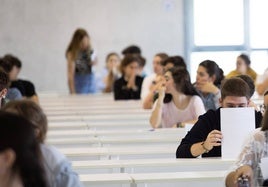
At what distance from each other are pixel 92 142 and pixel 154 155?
0.74 meters

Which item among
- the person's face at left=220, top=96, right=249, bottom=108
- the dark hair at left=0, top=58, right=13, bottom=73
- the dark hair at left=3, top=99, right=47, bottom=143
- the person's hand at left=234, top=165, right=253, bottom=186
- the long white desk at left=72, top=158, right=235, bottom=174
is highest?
the dark hair at left=0, top=58, right=13, bottom=73

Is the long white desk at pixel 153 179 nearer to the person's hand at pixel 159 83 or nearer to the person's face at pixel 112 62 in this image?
the person's hand at pixel 159 83

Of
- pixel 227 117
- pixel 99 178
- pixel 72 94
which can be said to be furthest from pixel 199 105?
pixel 72 94

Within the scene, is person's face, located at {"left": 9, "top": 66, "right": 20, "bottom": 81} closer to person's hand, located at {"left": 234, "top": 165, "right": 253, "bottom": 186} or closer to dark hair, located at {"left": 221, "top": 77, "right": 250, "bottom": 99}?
dark hair, located at {"left": 221, "top": 77, "right": 250, "bottom": 99}

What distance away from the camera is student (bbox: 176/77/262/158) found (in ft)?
13.8

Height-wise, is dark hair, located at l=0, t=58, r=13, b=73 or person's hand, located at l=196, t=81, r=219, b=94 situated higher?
dark hair, located at l=0, t=58, r=13, b=73

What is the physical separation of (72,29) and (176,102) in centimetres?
782

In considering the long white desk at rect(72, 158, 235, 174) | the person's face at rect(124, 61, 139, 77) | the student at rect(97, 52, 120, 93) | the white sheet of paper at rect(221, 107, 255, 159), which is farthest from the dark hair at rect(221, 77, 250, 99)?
the student at rect(97, 52, 120, 93)

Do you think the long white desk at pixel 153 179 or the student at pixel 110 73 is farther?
the student at pixel 110 73

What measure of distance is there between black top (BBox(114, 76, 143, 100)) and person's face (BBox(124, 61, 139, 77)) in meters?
0.14

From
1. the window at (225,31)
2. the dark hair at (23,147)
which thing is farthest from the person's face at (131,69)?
the dark hair at (23,147)

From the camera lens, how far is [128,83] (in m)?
10.2

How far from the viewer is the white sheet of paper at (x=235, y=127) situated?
13.5 ft

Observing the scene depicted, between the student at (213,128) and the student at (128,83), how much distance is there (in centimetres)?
564
